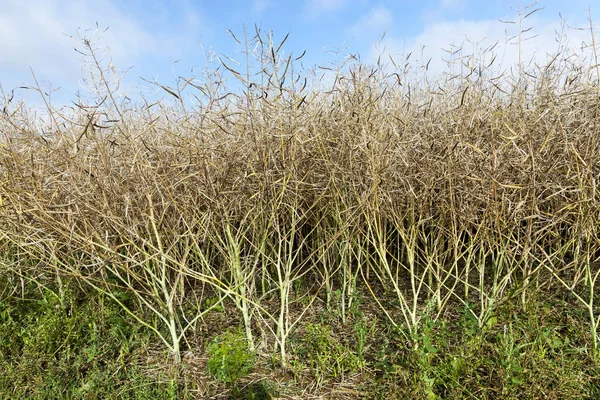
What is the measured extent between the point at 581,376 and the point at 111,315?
122 inches

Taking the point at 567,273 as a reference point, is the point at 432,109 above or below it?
above

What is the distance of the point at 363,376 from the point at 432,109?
1938mm

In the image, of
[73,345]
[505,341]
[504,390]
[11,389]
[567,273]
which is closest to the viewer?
[504,390]

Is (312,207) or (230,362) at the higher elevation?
(312,207)

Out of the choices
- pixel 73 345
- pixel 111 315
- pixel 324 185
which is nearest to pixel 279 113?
pixel 324 185

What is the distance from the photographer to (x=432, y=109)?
10.4 feet

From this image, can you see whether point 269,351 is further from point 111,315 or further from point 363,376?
point 111,315

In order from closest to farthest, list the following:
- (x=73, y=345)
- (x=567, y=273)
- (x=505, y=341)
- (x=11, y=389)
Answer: (x=505, y=341), (x=11, y=389), (x=73, y=345), (x=567, y=273)

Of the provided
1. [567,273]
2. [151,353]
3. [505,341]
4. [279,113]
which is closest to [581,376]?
[505,341]

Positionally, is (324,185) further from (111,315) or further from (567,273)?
(567,273)

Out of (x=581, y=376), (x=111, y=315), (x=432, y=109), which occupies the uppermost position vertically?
(x=432, y=109)

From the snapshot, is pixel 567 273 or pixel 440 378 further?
pixel 567 273

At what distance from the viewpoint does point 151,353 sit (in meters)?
2.87

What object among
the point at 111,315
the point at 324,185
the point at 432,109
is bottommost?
the point at 111,315
